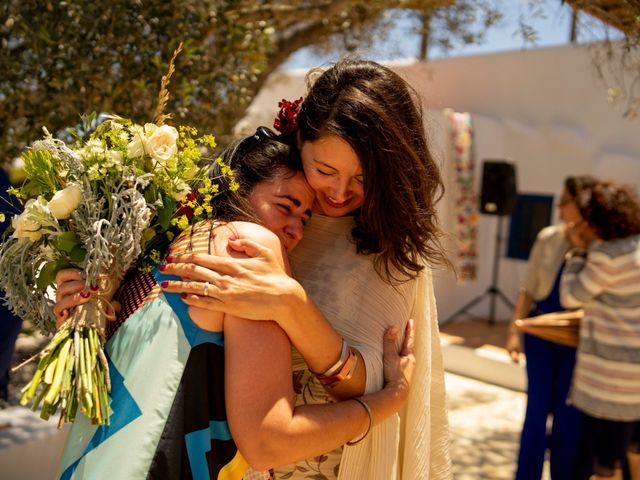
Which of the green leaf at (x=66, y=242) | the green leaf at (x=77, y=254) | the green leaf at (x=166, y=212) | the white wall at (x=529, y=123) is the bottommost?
the green leaf at (x=77, y=254)

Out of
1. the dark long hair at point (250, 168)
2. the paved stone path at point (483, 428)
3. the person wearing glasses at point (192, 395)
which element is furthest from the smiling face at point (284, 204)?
the paved stone path at point (483, 428)

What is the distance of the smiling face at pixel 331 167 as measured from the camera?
64.6 inches

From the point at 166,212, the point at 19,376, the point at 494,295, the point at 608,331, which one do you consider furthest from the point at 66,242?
the point at 494,295

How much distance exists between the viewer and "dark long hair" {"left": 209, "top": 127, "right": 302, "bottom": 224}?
1528 millimetres

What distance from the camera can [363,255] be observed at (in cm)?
183

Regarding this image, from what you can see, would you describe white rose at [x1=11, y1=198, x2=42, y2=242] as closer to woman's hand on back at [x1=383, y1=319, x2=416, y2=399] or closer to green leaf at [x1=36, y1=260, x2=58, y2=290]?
green leaf at [x1=36, y1=260, x2=58, y2=290]

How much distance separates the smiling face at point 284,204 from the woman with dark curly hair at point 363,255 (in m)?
0.04

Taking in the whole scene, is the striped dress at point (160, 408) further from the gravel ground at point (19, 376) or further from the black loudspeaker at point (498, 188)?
the black loudspeaker at point (498, 188)

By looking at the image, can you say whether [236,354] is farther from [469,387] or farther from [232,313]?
[469,387]

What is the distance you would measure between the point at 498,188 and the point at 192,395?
7.50m

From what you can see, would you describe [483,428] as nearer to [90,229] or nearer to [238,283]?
[238,283]

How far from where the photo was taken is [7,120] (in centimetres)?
Answer: 286

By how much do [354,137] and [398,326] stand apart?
55 cm

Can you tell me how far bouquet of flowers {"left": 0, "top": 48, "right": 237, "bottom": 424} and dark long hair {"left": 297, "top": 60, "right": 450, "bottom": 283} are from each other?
0.34 m
